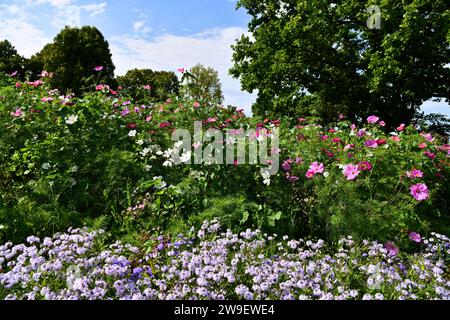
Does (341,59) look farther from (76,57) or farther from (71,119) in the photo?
(76,57)

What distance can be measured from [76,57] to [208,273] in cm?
2218

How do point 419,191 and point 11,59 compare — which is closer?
point 419,191

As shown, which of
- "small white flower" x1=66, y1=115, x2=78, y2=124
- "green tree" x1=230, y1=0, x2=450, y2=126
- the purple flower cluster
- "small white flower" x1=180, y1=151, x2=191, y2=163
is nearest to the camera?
the purple flower cluster

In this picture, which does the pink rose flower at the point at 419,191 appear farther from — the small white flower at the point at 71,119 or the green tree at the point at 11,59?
the green tree at the point at 11,59

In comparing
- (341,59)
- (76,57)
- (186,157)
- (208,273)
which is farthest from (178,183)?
(76,57)

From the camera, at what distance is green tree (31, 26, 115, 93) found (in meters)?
21.6

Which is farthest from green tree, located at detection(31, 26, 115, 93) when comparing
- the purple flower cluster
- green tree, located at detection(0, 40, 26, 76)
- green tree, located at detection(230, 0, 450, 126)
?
the purple flower cluster

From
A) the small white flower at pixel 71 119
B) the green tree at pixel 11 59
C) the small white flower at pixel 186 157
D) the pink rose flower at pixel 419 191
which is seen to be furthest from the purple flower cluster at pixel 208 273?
the green tree at pixel 11 59

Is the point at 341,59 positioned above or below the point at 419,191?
above

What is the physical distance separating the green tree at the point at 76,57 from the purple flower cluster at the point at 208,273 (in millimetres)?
19305

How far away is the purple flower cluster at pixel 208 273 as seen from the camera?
2.71 meters

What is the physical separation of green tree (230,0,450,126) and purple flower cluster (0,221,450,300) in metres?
10.4

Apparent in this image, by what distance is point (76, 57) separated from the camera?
74.1 ft

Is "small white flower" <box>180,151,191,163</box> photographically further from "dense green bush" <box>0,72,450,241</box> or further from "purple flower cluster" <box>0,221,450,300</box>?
"purple flower cluster" <box>0,221,450,300</box>
